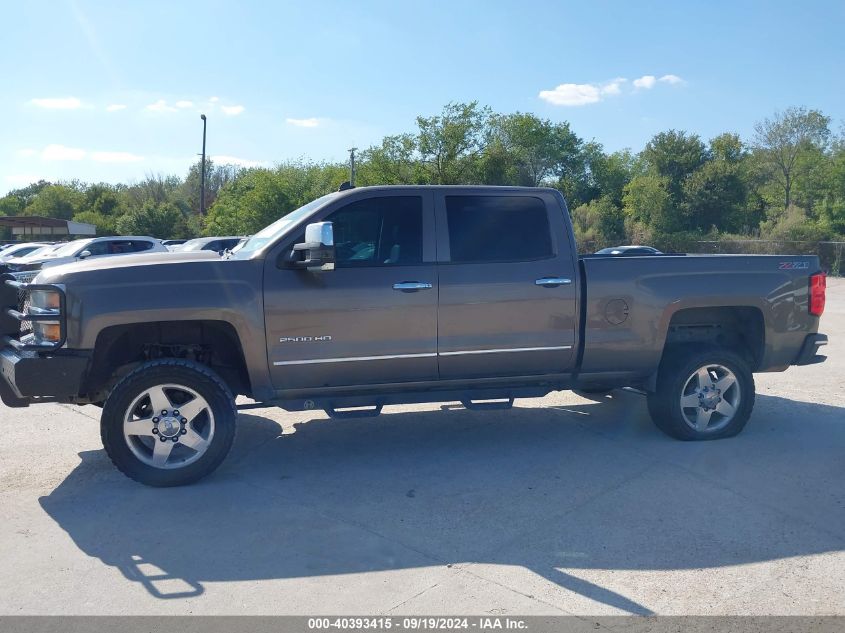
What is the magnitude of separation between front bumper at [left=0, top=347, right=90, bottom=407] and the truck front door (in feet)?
4.18

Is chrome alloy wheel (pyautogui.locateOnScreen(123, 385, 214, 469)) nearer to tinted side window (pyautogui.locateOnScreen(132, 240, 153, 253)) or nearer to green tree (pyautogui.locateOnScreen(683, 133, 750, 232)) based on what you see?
tinted side window (pyautogui.locateOnScreen(132, 240, 153, 253))

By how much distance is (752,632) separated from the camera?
3.27 m

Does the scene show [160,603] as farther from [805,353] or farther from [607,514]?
[805,353]

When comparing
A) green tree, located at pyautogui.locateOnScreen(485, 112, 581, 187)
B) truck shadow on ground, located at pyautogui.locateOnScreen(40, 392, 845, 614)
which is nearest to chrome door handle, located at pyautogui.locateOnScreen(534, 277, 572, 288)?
truck shadow on ground, located at pyautogui.locateOnScreen(40, 392, 845, 614)

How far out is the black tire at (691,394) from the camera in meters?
5.97

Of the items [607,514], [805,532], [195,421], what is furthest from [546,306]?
[195,421]

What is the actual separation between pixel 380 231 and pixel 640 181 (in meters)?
46.6

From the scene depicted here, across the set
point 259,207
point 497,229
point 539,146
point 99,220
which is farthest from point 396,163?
point 99,220

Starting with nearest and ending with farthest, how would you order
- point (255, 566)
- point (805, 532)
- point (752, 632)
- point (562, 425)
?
point (752, 632) < point (255, 566) < point (805, 532) < point (562, 425)

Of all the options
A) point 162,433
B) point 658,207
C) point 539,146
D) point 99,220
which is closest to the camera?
point 162,433

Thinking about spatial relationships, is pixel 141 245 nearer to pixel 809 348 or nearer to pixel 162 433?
pixel 162 433

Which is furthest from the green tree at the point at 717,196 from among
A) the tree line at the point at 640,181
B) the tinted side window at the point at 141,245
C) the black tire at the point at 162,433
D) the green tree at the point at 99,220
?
the green tree at the point at 99,220

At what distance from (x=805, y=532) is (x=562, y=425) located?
8.41ft

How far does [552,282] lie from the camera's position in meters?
5.61
